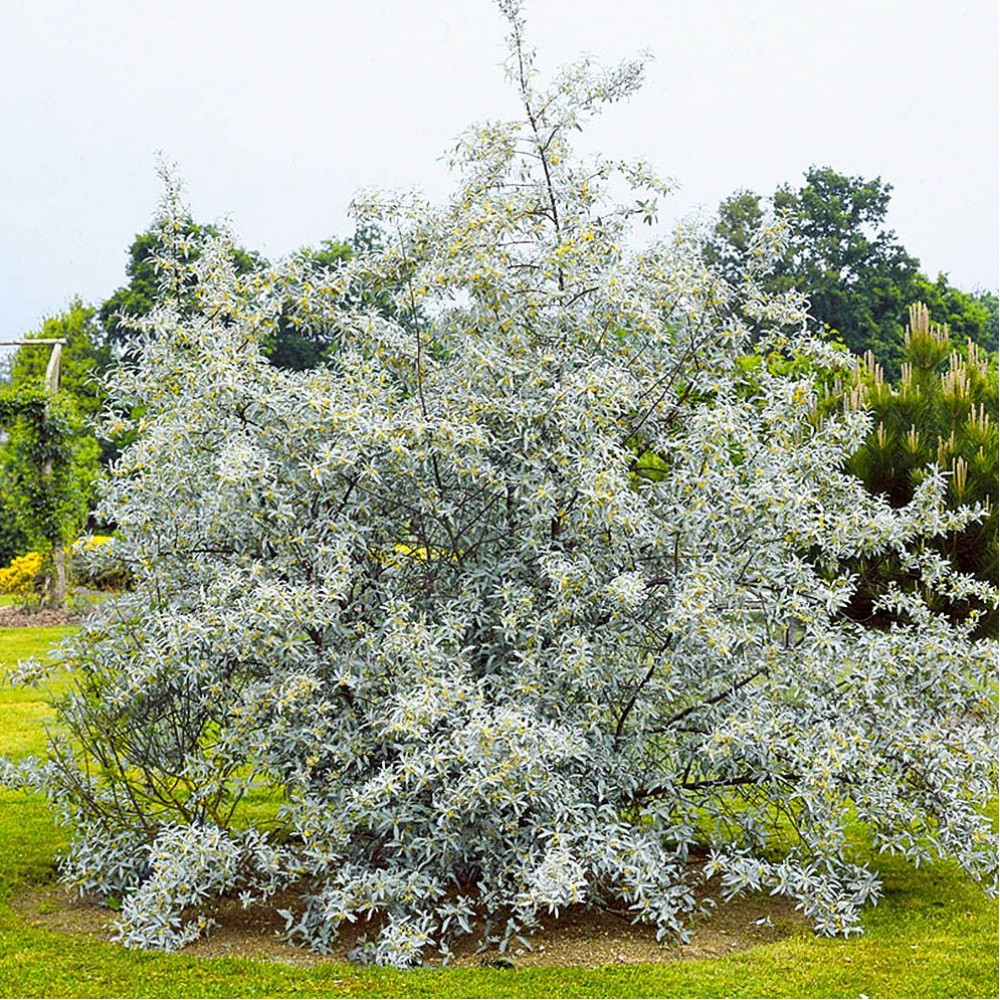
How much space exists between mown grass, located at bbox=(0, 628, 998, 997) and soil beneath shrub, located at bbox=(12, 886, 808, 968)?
0.28 feet

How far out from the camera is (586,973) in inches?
139

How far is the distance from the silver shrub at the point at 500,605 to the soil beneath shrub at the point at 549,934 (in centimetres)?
9

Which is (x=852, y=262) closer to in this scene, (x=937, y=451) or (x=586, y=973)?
(x=937, y=451)

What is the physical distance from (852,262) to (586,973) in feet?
80.1

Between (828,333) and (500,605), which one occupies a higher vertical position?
(828,333)

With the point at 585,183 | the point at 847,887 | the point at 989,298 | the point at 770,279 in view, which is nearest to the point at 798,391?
the point at 585,183

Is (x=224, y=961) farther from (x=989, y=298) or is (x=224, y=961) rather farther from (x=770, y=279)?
(x=989, y=298)

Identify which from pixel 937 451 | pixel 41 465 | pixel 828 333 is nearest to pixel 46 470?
pixel 41 465

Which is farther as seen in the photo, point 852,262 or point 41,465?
point 852,262

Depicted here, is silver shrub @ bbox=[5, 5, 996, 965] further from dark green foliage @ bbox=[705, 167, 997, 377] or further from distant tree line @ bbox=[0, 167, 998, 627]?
dark green foliage @ bbox=[705, 167, 997, 377]

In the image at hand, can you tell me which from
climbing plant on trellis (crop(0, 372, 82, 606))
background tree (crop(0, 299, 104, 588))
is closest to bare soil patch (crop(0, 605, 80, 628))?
background tree (crop(0, 299, 104, 588))

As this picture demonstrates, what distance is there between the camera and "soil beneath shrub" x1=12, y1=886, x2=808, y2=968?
371cm

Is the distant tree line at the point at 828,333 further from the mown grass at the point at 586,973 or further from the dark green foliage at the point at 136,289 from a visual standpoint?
the mown grass at the point at 586,973

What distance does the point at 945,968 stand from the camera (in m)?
3.62
